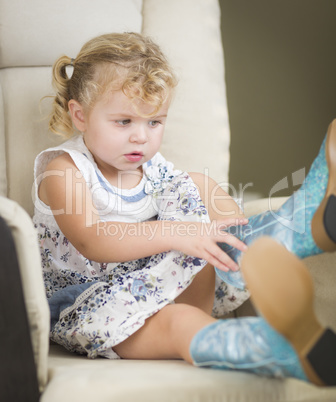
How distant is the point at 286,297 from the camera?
0.60 metres

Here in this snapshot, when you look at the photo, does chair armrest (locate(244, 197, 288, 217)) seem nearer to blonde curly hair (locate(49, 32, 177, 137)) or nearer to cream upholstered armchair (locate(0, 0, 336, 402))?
cream upholstered armchair (locate(0, 0, 336, 402))

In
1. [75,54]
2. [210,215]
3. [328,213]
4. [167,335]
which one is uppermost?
[75,54]

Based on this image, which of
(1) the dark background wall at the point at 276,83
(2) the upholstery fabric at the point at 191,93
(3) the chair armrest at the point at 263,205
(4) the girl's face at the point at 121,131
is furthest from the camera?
(1) the dark background wall at the point at 276,83

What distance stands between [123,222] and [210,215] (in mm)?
209

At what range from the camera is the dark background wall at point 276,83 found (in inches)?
79.6

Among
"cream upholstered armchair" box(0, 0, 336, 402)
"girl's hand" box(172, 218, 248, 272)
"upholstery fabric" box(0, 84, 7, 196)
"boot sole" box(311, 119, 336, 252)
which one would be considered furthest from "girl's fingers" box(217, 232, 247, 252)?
"upholstery fabric" box(0, 84, 7, 196)

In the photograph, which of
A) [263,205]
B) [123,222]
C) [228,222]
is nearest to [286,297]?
[228,222]

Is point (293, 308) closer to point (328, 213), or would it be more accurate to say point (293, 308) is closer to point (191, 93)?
point (328, 213)

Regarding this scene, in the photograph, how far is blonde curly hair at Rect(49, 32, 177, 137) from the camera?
1.03 m

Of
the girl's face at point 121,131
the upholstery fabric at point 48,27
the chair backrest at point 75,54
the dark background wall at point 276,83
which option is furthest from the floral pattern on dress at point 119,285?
the dark background wall at point 276,83

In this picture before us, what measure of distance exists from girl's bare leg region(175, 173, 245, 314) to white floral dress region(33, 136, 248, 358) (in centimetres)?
3

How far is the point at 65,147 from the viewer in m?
1.12

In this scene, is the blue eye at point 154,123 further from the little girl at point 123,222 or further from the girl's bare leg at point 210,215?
the girl's bare leg at point 210,215

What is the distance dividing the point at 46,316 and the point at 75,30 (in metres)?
0.80
